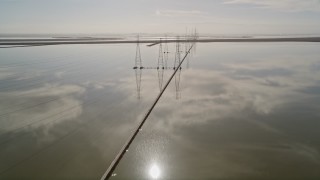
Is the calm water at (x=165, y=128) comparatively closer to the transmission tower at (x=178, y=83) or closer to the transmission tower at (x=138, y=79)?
the transmission tower at (x=178, y=83)

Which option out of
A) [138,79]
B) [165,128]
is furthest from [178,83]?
[165,128]

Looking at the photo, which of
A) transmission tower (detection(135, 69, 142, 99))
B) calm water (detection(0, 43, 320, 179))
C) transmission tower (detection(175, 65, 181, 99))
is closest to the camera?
calm water (detection(0, 43, 320, 179))

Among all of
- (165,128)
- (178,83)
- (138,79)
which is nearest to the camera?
(165,128)

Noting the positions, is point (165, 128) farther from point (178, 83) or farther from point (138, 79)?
point (138, 79)

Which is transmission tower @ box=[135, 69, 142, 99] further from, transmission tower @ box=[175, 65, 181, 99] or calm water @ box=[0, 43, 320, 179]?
transmission tower @ box=[175, 65, 181, 99]

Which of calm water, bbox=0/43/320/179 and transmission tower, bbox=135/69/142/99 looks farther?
transmission tower, bbox=135/69/142/99

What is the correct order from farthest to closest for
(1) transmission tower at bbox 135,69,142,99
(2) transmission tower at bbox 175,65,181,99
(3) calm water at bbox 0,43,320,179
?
(1) transmission tower at bbox 135,69,142,99, (2) transmission tower at bbox 175,65,181,99, (3) calm water at bbox 0,43,320,179

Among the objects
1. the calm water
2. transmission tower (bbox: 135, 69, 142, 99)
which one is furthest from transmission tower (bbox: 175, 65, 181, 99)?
transmission tower (bbox: 135, 69, 142, 99)

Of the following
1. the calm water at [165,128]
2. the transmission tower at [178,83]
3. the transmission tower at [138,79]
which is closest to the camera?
the calm water at [165,128]

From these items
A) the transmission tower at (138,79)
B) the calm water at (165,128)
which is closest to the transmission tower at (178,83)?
the calm water at (165,128)
